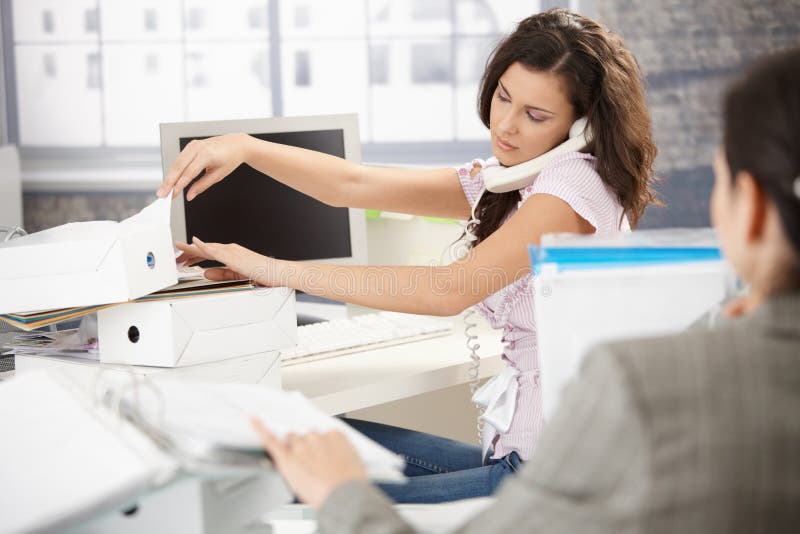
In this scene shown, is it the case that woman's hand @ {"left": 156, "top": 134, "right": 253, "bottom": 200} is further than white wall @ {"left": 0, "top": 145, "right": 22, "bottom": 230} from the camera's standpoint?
No

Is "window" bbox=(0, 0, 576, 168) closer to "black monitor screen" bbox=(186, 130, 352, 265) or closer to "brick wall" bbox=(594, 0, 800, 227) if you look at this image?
"brick wall" bbox=(594, 0, 800, 227)

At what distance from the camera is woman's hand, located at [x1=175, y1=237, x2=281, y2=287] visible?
1.56 m

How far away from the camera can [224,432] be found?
879mm

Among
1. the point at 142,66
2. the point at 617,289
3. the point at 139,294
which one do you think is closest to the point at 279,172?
the point at 139,294

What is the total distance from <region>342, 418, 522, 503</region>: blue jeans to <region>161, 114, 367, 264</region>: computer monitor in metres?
0.47

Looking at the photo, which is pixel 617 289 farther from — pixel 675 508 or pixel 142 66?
pixel 142 66

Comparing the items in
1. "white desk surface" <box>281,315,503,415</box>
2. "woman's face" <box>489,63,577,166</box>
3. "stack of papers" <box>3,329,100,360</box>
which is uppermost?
"woman's face" <box>489,63,577,166</box>

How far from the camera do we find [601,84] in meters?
1.65

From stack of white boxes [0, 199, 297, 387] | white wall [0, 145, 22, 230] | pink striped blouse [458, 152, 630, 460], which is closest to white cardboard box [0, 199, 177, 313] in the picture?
stack of white boxes [0, 199, 297, 387]

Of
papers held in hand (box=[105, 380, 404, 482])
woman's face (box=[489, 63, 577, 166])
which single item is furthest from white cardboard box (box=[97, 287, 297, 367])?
woman's face (box=[489, 63, 577, 166])

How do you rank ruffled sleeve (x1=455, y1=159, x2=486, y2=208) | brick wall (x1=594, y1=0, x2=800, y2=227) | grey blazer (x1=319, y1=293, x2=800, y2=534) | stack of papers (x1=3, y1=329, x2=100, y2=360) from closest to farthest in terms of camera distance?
grey blazer (x1=319, y1=293, x2=800, y2=534) < stack of papers (x1=3, y1=329, x2=100, y2=360) < ruffled sleeve (x1=455, y1=159, x2=486, y2=208) < brick wall (x1=594, y1=0, x2=800, y2=227)

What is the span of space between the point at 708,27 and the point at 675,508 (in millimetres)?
4190

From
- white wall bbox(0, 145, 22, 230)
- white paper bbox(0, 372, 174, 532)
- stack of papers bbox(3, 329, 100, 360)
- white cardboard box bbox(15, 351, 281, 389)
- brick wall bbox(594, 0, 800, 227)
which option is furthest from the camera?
brick wall bbox(594, 0, 800, 227)

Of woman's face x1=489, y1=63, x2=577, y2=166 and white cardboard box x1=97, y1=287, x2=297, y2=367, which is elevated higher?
woman's face x1=489, y1=63, x2=577, y2=166
